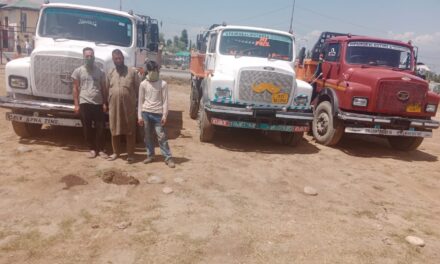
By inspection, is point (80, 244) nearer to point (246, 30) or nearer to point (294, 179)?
point (294, 179)

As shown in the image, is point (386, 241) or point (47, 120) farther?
point (47, 120)

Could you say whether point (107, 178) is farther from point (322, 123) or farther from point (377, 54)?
point (377, 54)

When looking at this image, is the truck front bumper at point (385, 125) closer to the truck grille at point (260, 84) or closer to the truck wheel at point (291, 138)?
the truck wheel at point (291, 138)

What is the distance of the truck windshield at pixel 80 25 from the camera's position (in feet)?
23.7

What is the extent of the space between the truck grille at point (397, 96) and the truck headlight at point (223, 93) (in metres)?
3.01

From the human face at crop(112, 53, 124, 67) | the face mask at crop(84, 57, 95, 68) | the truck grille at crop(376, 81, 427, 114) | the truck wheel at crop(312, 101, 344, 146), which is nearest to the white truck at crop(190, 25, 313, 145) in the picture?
the truck wheel at crop(312, 101, 344, 146)

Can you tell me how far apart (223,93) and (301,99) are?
5.12 feet

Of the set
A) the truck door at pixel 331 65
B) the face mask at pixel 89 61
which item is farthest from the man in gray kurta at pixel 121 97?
the truck door at pixel 331 65

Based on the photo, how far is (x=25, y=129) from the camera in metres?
6.93

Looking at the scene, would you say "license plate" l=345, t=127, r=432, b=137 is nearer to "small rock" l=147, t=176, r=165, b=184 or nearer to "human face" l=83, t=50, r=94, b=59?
"small rock" l=147, t=176, r=165, b=184

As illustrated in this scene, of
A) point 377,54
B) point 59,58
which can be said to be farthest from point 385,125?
point 59,58

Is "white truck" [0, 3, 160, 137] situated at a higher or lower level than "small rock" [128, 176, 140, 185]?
higher

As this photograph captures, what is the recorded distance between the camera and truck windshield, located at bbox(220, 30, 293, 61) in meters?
8.25

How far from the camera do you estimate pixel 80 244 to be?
3.59m
